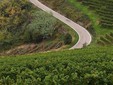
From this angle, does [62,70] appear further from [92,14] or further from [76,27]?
[92,14]

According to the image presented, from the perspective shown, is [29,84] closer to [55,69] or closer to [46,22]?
[55,69]

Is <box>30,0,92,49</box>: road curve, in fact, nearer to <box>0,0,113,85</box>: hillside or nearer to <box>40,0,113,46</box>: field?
<box>0,0,113,85</box>: hillside

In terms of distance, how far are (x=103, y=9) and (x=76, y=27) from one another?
26.9 feet

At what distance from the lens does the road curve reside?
251ft

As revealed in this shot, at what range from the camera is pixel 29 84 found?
4003 centimetres

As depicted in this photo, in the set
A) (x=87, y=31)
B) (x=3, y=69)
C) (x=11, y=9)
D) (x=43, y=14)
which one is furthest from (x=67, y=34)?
(x=3, y=69)

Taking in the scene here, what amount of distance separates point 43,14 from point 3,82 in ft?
162

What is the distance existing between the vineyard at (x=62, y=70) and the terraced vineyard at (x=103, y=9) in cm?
2881

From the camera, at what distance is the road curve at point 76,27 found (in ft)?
251

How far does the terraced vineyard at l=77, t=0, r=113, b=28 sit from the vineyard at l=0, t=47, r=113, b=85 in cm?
2881

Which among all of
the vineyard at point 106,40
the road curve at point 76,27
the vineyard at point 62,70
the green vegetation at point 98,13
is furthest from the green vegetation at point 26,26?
the vineyard at point 62,70

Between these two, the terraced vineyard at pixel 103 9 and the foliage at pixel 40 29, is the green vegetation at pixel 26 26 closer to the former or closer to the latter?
the foliage at pixel 40 29

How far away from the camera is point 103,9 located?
8488cm

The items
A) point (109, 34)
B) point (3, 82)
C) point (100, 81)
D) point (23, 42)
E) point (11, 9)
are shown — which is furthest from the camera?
point (11, 9)
